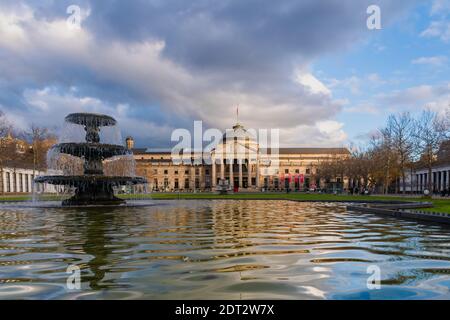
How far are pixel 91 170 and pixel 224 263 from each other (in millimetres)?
22259

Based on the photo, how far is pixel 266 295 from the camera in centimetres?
480

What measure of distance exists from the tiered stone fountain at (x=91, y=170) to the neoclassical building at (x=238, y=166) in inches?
3863

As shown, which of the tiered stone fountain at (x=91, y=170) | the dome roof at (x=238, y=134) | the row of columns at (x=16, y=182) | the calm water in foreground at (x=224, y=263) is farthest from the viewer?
the dome roof at (x=238, y=134)

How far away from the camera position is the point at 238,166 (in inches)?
5217

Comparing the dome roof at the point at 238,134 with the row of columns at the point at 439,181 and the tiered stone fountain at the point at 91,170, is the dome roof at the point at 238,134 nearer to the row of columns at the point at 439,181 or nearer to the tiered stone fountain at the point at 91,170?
the row of columns at the point at 439,181

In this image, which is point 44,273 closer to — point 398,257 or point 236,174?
point 398,257

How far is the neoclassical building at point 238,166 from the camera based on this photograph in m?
126

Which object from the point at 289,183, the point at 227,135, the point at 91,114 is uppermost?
the point at 227,135

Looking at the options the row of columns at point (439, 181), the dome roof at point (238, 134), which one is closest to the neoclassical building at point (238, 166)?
the dome roof at point (238, 134)

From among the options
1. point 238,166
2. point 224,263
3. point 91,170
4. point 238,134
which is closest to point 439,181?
point 238,166

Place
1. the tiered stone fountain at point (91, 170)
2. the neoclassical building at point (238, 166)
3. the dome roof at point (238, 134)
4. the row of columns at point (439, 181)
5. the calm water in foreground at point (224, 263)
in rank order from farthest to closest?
1. the dome roof at point (238, 134)
2. the neoclassical building at point (238, 166)
3. the row of columns at point (439, 181)
4. the tiered stone fountain at point (91, 170)
5. the calm water in foreground at point (224, 263)

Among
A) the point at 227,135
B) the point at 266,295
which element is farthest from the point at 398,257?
the point at 227,135

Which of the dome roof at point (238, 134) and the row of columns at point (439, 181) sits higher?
the dome roof at point (238, 134)
